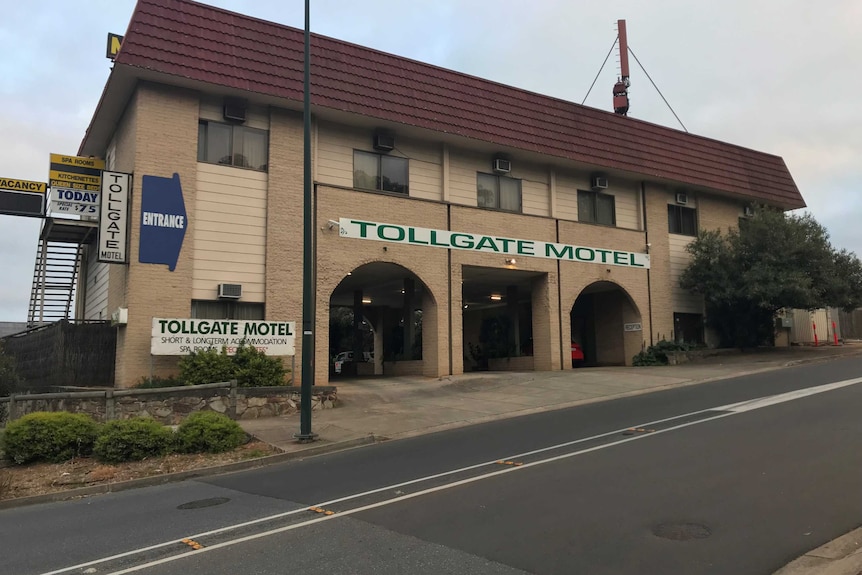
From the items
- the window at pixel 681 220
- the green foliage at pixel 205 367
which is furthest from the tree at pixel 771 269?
the green foliage at pixel 205 367

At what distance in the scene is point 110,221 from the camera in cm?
1587

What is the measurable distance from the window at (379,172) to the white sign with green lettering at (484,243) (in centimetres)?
129

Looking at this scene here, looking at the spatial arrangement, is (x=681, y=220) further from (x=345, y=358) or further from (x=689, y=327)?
(x=345, y=358)

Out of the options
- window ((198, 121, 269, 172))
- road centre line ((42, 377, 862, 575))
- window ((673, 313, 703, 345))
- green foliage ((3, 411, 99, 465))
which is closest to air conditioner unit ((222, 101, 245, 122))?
window ((198, 121, 269, 172))

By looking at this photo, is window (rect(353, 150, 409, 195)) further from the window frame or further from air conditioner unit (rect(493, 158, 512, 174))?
air conditioner unit (rect(493, 158, 512, 174))

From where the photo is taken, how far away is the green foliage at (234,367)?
15.2m

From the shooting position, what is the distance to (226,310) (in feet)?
56.3

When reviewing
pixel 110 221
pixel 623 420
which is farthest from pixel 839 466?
pixel 110 221

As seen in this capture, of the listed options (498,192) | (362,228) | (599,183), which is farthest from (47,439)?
(599,183)

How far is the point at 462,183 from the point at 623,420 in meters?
11.5

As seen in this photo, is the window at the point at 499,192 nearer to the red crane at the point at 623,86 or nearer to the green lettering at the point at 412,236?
the green lettering at the point at 412,236

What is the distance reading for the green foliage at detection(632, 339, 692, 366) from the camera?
2477cm

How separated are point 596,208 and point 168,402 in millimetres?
17057

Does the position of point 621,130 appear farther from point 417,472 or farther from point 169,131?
point 417,472
